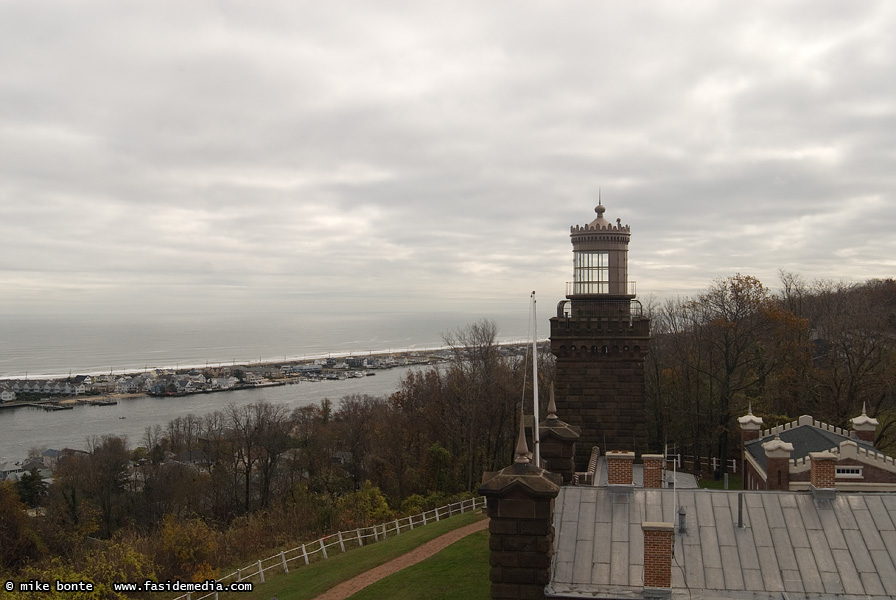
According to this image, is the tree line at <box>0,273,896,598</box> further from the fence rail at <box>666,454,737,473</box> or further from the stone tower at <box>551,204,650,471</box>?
the stone tower at <box>551,204,650,471</box>

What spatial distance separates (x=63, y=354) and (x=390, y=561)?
697 ft

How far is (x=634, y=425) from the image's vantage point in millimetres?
18500

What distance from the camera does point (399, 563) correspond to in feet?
57.3

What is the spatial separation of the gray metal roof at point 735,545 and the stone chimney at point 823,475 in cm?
18

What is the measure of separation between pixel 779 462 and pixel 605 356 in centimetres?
569

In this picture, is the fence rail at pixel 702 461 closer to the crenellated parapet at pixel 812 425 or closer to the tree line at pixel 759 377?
the tree line at pixel 759 377

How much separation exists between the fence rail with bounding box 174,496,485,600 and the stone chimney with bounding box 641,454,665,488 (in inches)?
460

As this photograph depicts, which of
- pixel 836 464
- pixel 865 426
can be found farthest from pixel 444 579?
pixel 865 426

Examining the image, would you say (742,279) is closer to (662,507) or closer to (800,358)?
(800,358)

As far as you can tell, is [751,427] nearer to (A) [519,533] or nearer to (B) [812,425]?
(B) [812,425]

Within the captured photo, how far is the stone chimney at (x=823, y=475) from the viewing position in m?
10.0

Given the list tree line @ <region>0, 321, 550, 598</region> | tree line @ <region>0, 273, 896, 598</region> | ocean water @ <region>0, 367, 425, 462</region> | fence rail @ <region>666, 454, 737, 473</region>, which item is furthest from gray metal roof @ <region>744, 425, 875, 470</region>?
ocean water @ <region>0, 367, 425, 462</region>

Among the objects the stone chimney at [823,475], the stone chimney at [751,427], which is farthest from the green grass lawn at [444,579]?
the stone chimney at [751,427]

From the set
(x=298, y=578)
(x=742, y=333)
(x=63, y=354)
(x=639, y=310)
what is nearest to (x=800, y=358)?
(x=742, y=333)
